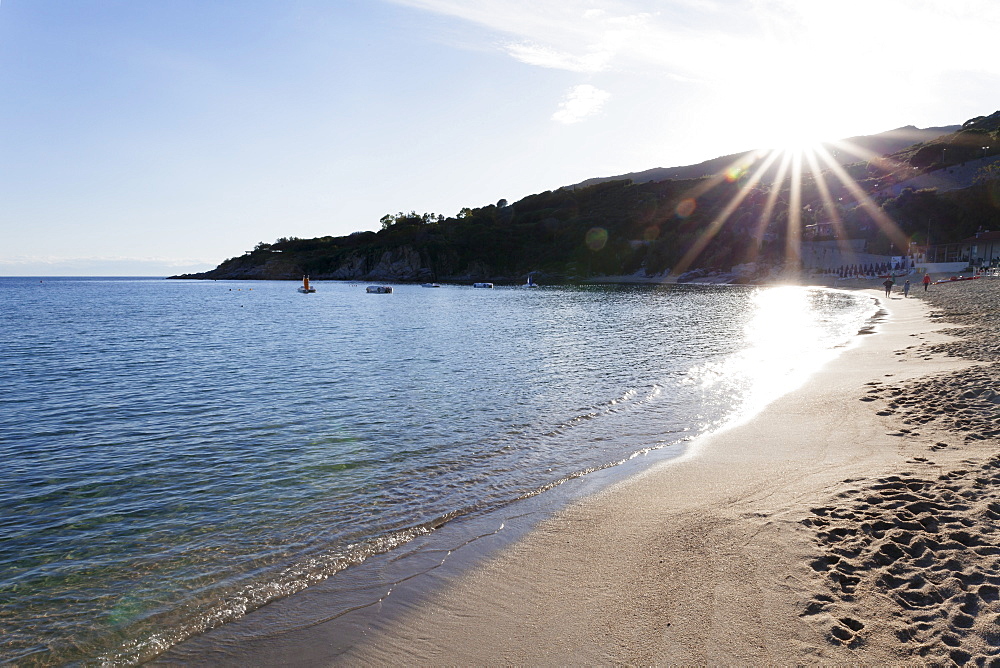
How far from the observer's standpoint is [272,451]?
12141 mm

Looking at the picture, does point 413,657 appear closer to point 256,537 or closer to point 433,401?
point 256,537

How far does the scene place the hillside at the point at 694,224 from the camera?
101938mm

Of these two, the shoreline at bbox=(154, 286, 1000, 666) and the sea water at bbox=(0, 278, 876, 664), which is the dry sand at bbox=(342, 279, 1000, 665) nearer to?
the shoreline at bbox=(154, 286, 1000, 666)

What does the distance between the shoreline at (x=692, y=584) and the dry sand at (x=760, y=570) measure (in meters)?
0.02

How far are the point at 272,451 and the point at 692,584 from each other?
9.41 metres

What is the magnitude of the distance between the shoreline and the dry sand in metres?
0.02

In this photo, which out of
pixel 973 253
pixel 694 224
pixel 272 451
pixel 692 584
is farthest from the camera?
pixel 694 224

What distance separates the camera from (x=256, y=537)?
8.18m

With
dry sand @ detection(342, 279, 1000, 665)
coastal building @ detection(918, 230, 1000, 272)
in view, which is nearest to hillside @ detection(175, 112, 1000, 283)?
coastal building @ detection(918, 230, 1000, 272)

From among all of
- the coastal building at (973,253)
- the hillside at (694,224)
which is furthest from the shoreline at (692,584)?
the hillside at (694,224)

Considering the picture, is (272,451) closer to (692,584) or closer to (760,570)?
(692,584)

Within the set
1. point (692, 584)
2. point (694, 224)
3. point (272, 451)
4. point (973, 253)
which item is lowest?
point (272, 451)

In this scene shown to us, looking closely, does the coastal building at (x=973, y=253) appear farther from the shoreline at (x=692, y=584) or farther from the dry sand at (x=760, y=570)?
the shoreline at (x=692, y=584)

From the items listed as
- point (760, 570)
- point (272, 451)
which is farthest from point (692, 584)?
point (272, 451)
